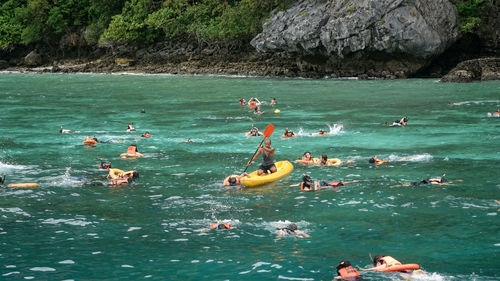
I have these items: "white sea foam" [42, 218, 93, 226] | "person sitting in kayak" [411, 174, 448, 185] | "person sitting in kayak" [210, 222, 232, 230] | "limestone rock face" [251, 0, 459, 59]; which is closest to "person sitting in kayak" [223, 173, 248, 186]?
"person sitting in kayak" [210, 222, 232, 230]

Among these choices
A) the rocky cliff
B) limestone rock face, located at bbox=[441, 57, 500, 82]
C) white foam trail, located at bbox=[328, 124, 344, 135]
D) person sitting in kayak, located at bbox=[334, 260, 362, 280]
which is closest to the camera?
person sitting in kayak, located at bbox=[334, 260, 362, 280]

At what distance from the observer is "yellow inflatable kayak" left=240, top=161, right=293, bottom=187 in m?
20.0

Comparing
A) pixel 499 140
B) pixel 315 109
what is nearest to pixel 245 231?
pixel 499 140

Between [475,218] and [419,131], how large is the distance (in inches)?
596

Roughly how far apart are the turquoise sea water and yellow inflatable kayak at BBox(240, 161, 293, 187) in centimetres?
33

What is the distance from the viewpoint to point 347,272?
11680mm

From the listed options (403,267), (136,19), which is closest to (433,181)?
(403,267)

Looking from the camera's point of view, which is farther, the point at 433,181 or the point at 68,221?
the point at 433,181

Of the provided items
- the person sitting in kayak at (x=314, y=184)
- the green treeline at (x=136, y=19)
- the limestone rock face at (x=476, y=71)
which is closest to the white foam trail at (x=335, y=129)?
the person sitting in kayak at (x=314, y=184)

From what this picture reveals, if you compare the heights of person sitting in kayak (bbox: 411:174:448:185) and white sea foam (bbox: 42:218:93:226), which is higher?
white sea foam (bbox: 42:218:93:226)

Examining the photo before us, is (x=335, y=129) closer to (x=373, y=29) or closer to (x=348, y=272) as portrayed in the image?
(x=348, y=272)

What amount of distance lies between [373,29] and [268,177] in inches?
1776

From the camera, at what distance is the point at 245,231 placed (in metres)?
15.1

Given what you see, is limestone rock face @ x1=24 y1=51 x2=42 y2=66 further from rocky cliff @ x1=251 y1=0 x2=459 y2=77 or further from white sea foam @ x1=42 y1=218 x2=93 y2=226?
white sea foam @ x1=42 y1=218 x2=93 y2=226
